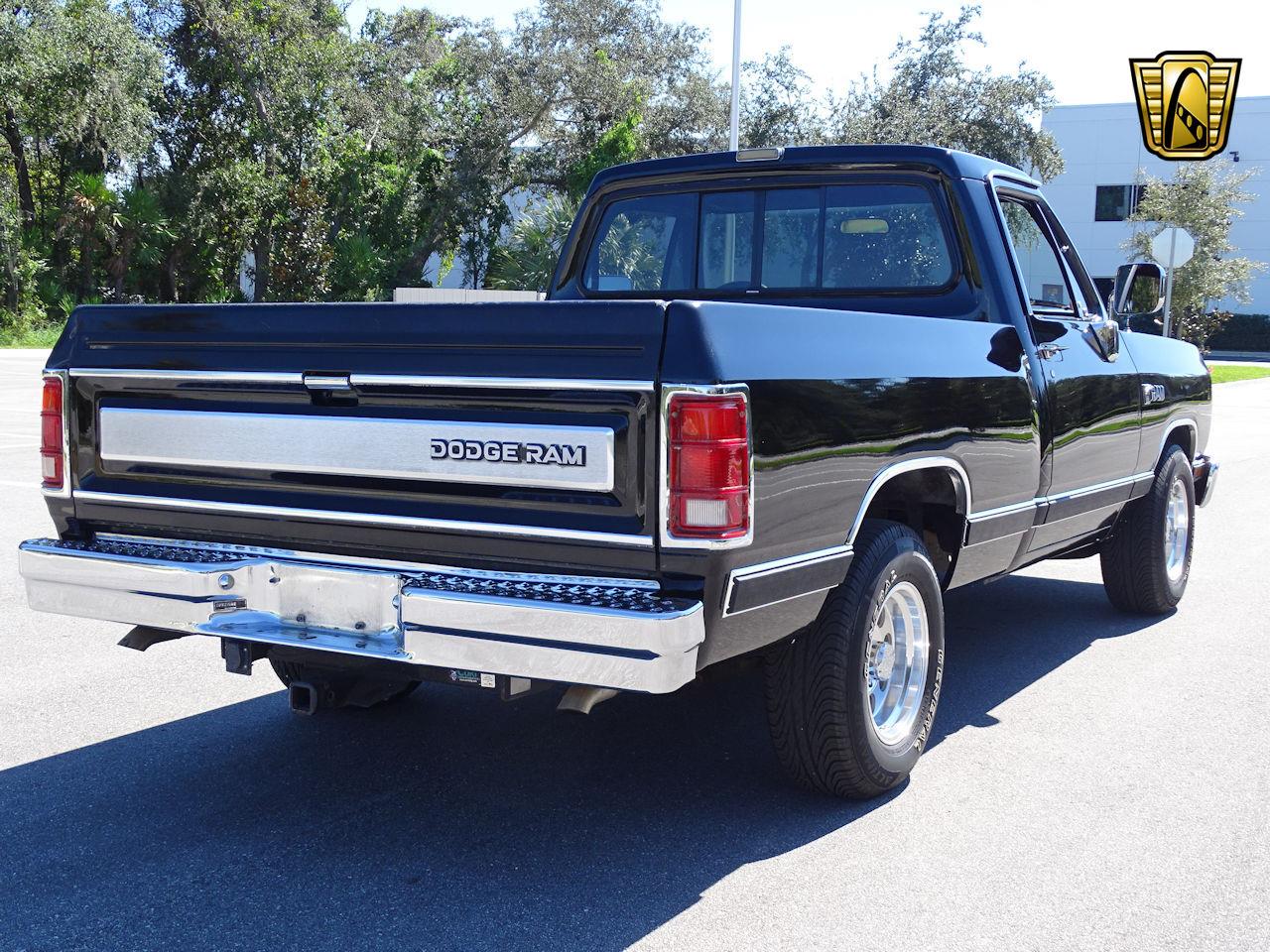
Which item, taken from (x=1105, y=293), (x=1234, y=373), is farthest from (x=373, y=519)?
(x=1234, y=373)

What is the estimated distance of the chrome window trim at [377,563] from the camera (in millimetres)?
3352

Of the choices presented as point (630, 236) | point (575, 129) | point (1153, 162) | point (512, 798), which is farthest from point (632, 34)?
point (512, 798)

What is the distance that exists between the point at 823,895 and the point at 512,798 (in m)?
1.10

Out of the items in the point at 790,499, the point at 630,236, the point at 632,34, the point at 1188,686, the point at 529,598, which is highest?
the point at 632,34

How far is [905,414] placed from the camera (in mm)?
4113

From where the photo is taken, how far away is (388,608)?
137 inches

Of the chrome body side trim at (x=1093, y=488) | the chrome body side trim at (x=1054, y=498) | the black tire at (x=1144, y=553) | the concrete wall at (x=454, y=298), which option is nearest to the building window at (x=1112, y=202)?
the concrete wall at (x=454, y=298)

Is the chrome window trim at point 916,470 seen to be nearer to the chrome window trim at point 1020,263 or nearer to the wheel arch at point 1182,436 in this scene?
the chrome window trim at point 1020,263

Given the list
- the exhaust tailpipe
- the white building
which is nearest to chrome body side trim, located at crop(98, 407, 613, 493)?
the exhaust tailpipe

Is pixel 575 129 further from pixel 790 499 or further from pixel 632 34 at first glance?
pixel 790 499

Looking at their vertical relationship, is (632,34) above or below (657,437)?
above

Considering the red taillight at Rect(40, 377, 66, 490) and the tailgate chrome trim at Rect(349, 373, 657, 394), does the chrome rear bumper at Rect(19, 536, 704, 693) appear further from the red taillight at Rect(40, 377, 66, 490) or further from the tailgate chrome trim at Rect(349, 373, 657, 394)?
the tailgate chrome trim at Rect(349, 373, 657, 394)

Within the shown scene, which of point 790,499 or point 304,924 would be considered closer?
point 304,924
